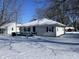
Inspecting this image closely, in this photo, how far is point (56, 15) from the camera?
20109mm

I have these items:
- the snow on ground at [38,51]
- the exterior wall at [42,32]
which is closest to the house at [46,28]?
the exterior wall at [42,32]

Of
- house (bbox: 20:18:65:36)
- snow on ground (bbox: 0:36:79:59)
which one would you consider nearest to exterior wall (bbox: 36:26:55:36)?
house (bbox: 20:18:65:36)

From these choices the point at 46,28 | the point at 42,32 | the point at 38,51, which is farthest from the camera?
the point at 42,32

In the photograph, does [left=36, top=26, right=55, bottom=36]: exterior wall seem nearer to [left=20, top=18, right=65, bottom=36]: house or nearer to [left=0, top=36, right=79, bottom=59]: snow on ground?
[left=20, top=18, right=65, bottom=36]: house

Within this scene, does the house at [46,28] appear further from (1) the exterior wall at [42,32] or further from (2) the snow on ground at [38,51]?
(2) the snow on ground at [38,51]

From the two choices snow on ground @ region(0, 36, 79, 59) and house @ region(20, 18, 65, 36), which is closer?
snow on ground @ region(0, 36, 79, 59)

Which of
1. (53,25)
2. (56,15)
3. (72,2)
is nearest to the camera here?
(72,2)

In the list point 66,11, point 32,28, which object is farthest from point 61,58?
point 32,28

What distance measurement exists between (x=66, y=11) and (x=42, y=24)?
1869cm

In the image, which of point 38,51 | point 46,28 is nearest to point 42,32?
point 46,28

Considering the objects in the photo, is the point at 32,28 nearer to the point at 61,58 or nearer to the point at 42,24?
the point at 42,24

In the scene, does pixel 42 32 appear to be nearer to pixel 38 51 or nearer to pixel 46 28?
pixel 46 28

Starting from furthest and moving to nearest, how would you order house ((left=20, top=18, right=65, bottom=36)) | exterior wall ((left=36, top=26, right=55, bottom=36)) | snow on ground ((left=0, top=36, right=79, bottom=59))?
exterior wall ((left=36, top=26, right=55, bottom=36)), house ((left=20, top=18, right=65, bottom=36)), snow on ground ((left=0, top=36, right=79, bottom=59))

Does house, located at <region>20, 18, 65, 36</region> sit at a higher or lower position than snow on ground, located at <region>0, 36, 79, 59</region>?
higher
